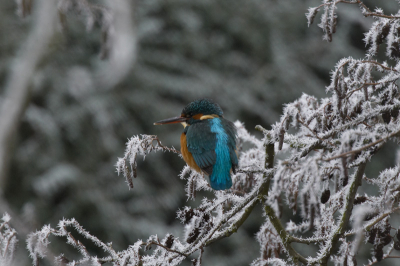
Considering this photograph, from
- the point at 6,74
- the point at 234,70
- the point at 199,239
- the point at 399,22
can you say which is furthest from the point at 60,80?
the point at 399,22

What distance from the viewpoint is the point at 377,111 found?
1.30m

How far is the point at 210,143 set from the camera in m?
2.46

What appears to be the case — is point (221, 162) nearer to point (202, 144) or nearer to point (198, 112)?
point (202, 144)

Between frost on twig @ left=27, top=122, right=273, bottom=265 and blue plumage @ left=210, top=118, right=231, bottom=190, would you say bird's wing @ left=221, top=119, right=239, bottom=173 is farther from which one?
frost on twig @ left=27, top=122, right=273, bottom=265

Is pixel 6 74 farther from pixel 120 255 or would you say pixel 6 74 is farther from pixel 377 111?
pixel 377 111

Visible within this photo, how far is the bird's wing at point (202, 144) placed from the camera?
237 cm

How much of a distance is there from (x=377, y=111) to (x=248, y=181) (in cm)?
75

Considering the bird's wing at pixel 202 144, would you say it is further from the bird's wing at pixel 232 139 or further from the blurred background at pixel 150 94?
the blurred background at pixel 150 94

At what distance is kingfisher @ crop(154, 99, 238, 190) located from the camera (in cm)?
224

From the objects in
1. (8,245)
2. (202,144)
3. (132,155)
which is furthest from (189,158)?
(8,245)

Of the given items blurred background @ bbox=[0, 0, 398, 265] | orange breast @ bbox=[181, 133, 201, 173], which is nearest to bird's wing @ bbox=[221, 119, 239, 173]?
orange breast @ bbox=[181, 133, 201, 173]

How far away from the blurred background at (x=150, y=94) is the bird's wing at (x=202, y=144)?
1675mm

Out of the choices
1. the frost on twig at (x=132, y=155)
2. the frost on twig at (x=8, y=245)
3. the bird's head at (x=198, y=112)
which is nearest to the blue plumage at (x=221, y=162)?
the bird's head at (x=198, y=112)

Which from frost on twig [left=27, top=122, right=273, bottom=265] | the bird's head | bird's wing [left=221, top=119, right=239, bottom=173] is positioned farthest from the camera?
the bird's head
